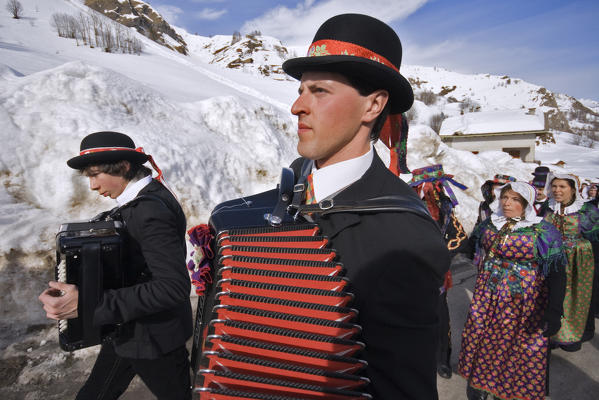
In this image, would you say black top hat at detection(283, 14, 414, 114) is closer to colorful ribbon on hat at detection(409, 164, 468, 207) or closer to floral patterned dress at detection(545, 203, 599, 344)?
colorful ribbon on hat at detection(409, 164, 468, 207)

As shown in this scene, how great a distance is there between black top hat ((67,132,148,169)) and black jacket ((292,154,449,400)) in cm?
194

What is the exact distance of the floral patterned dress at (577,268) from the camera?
3.70 meters

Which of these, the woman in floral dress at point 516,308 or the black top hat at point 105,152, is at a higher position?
the black top hat at point 105,152

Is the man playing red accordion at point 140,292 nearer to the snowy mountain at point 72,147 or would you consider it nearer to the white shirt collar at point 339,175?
the white shirt collar at point 339,175

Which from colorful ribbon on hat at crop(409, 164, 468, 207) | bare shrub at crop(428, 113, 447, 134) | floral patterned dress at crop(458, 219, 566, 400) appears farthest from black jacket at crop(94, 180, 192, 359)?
bare shrub at crop(428, 113, 447, 134)

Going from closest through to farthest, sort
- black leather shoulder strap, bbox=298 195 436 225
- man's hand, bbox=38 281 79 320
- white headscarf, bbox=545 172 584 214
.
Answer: black leather shoulder strap, bbox=298 195 436 225
man's hand, bbox=38 281 79 320
white headscarf, bbox=545 172 584 214

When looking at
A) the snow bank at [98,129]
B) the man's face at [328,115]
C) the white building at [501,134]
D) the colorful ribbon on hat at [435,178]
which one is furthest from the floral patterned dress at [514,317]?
the white building at [501,134]

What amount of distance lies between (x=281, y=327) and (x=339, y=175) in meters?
0.63

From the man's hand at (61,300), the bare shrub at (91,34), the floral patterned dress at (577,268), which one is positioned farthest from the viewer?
the bare shrub at (91,34)

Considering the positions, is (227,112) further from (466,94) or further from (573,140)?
(466,94)

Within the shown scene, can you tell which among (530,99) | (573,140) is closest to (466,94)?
(530,99)

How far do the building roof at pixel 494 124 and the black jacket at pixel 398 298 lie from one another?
94.6ft

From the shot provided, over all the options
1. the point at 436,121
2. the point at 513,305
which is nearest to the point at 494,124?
the point at 436,121

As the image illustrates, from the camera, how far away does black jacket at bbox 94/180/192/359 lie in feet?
5.79
